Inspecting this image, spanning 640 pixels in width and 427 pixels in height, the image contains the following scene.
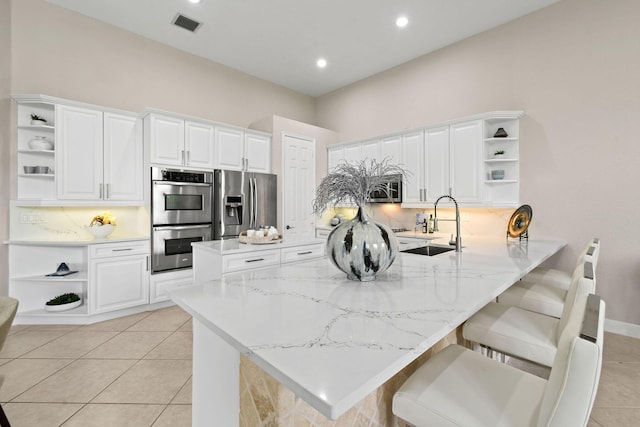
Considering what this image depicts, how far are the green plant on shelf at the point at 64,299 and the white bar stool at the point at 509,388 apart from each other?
3731mm

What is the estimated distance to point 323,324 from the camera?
852 millimetres

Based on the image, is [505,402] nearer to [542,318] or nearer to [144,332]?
[542,318]

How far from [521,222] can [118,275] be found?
436 cm

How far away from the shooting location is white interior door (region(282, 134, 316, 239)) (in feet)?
15.9

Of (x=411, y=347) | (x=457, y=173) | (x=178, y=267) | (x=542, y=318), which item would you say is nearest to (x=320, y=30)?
(x=457, y=173)

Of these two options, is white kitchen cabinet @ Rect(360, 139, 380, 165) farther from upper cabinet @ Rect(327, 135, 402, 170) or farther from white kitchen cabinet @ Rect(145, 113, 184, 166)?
white kitchen cabinet @ Rect(145, 113, 184, 166)

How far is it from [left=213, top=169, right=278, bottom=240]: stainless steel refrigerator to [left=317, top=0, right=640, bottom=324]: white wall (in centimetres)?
289

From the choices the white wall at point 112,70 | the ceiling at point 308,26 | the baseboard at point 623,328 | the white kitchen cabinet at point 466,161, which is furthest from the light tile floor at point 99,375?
the baseboard at point 623,328

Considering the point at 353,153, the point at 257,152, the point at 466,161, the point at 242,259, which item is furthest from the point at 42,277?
the point at 466,161

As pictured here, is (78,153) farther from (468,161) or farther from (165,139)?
(468,161)

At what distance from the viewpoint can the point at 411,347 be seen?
712 mm

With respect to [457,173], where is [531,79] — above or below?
above

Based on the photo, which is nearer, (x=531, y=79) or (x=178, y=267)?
(x=531, y=79)

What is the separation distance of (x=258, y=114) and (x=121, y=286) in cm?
340
